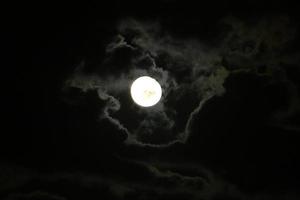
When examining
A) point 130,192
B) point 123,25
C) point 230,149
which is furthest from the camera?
point 130,192

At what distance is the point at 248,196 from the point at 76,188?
2.65 m

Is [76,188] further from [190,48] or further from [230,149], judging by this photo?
[190,48]

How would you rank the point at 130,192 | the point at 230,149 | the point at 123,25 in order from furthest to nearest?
the point at 130,192 < the point at 230,149 < the point at 123,25

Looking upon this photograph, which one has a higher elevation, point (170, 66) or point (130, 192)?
point (170, 66)

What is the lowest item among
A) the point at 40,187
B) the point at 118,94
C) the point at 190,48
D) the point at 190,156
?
the point at 40,187

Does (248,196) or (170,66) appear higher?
(170,66)

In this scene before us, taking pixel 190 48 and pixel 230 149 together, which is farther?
pixel 230 149

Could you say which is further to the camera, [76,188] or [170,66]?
[76,188]

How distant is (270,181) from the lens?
6.15m

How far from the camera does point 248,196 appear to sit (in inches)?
246

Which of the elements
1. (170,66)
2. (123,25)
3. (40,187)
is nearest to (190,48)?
(170,66)

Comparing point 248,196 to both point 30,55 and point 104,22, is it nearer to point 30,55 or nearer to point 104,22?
point 104,22

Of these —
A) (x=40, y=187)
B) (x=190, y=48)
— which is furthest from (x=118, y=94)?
(x=40, y=187)

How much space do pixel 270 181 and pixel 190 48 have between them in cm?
242
